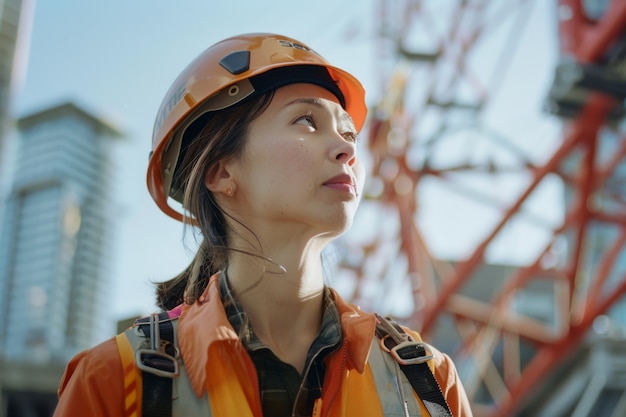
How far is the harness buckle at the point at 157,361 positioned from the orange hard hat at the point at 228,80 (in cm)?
76

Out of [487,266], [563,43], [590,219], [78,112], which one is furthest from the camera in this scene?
[78,112]

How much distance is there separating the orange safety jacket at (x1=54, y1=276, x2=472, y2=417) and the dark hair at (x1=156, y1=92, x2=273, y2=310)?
0.31m

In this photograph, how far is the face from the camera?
2.27 m

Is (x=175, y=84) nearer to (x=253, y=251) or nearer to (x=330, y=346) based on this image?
(x=253, y=251)

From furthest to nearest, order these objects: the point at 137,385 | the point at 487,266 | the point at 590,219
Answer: the point at 487,266 → the point at 590,219 → the point at 137,385

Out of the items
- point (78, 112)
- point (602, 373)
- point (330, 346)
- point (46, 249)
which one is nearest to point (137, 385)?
point (330, 346)

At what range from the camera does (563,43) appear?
9.30 m

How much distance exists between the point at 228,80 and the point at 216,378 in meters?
0.92

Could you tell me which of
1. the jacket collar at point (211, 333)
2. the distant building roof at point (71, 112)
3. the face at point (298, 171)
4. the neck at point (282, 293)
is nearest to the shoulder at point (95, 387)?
the jacket collar at point (211, 333)

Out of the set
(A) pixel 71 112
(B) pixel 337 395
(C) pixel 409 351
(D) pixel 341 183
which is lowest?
(B) pixel 337 395

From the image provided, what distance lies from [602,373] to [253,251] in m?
13.8

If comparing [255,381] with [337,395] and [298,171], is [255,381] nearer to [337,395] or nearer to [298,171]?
[337,395]

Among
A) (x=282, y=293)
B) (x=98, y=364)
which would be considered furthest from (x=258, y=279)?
(x=98, y=364)

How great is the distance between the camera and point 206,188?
2518 mm
